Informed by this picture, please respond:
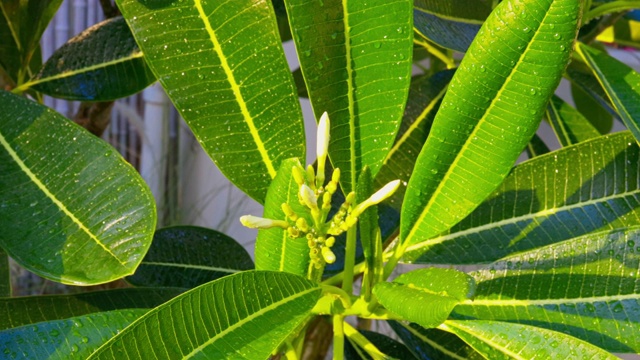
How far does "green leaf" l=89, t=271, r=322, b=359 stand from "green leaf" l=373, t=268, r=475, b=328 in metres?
0.06

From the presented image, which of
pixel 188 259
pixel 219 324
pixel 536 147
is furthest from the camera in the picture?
pixel 536 147

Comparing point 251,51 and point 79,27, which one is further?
point 79,27

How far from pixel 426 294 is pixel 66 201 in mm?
271

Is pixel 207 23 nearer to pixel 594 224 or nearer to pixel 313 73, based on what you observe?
pixel 313 73

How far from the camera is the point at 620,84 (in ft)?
2.04

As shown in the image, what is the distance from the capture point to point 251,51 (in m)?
0.51

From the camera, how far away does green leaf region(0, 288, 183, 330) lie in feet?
1.88

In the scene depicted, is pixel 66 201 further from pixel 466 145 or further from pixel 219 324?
pixel 466 145

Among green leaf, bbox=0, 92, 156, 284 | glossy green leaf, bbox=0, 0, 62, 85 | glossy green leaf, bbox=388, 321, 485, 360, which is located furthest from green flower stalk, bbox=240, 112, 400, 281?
glossy green leaf, bbox=0, 0, 62, 85

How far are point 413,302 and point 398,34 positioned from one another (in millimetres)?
185

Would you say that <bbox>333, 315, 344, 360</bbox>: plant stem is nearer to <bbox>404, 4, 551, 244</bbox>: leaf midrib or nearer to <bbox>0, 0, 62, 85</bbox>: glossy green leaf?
<bbox>404, 4, 551, 244</bbox>: leaf midrib

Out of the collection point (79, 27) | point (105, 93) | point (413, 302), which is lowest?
point (413, 302)

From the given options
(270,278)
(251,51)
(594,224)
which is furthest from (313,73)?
(594,224)

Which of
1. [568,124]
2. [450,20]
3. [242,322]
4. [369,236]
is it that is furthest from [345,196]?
[568,124]
